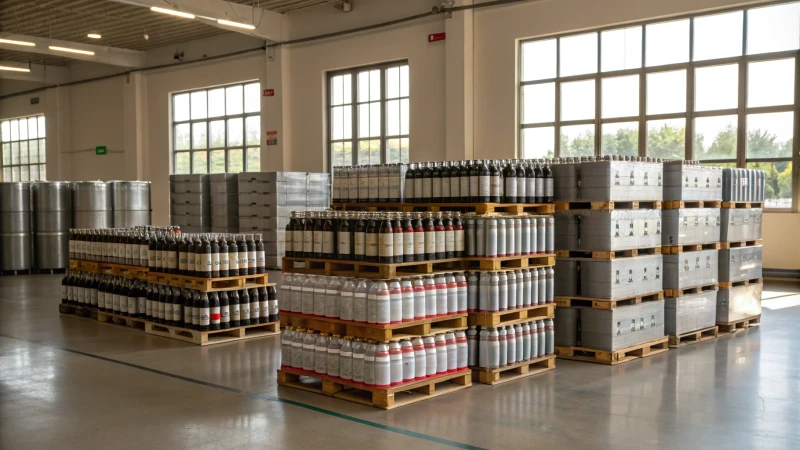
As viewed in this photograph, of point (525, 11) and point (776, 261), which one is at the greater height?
point (525, 11)

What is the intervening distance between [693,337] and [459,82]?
31.2ft

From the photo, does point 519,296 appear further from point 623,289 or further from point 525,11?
point 525,11

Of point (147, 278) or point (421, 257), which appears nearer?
point (421, 257)

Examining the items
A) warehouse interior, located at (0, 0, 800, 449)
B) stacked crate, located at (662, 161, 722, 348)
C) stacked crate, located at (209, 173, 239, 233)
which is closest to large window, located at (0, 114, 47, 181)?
warehouse interior, located at (0, 0, 800, 449)

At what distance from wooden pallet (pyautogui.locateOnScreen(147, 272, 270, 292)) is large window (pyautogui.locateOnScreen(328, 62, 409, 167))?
10098mm

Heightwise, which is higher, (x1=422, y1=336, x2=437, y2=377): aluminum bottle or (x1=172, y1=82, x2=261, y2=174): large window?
(x1=172, y1=82, x2=261, y2=174): large window

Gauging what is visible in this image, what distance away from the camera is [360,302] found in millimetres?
6258

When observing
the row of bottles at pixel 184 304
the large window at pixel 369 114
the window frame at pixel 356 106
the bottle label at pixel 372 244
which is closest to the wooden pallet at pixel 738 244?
the bottle label at pixel 372 244

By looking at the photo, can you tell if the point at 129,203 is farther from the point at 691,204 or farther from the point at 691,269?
the point at 691,269

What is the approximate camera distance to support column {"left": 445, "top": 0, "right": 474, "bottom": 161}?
17.0 m

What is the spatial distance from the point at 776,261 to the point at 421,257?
10574 millimetres

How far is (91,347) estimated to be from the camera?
29.0 feet

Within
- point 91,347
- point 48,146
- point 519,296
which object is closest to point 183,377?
point 91,347

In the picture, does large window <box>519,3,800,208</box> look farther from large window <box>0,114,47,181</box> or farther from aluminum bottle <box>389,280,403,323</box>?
large window <box>0,114,47,181</box>
